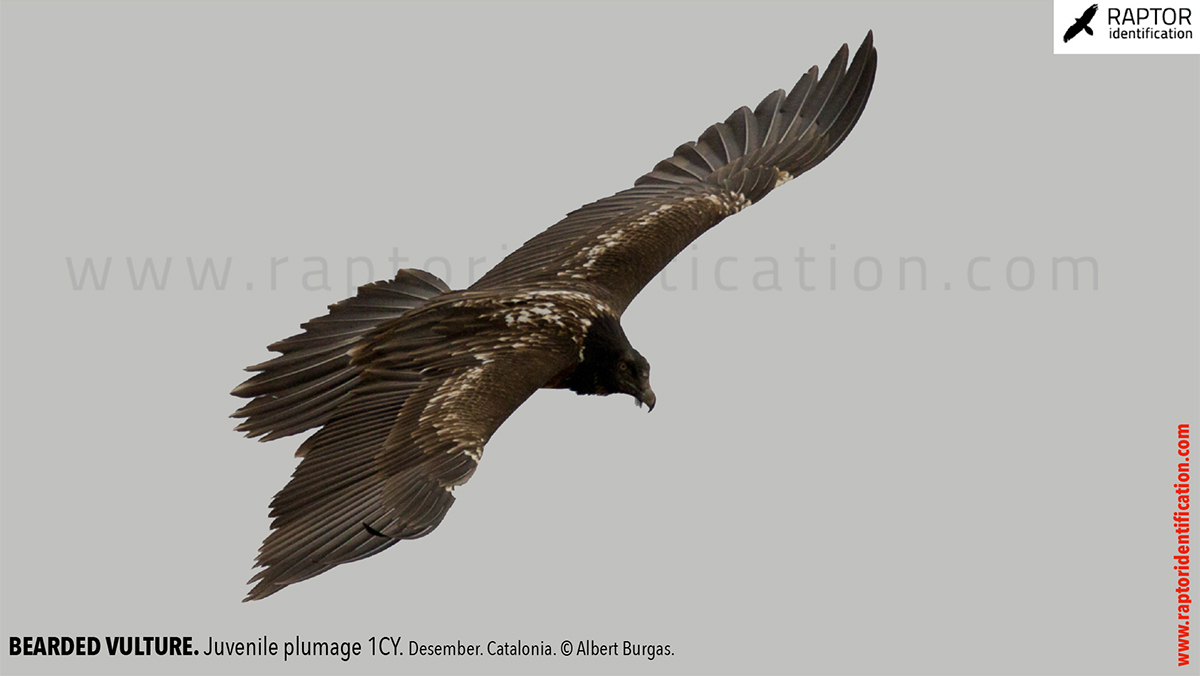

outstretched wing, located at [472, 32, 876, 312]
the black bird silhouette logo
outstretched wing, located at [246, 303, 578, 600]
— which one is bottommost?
outstretched wing, located at [246, 303, 578, 600]

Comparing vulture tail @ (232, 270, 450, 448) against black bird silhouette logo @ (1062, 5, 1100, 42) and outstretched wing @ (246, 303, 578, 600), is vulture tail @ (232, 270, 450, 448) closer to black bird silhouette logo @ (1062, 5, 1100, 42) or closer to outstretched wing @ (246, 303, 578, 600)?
outstretched wing @ (246, 303, 578, 600)

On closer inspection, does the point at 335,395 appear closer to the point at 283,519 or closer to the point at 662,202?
the point at 283,519

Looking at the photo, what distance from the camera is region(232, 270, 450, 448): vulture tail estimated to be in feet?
37.0

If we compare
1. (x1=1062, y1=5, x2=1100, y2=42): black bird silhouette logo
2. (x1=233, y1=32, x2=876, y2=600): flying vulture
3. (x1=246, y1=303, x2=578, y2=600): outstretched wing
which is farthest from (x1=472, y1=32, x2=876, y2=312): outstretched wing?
(x1=1062, y1=5, x2=1100, y2=42): black bird silhouette logo

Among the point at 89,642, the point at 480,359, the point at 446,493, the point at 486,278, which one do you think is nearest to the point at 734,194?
the point at 486,278

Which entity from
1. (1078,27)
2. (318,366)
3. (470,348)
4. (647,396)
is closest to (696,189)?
(647,396)

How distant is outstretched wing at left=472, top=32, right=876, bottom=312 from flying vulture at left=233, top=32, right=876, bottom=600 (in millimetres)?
13

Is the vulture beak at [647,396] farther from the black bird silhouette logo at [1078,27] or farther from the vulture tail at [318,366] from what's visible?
the black bird silhouette logo at [1078,27]

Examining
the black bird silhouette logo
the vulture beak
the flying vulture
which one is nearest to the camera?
the flying vulture

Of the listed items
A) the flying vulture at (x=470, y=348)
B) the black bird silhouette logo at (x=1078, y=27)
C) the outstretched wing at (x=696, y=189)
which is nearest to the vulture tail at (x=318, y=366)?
the flying vulture at (x=470, y=348)

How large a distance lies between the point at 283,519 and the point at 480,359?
1.75 meters

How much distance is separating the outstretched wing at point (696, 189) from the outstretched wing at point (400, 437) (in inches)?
43.2

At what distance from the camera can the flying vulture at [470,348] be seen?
33.4ft

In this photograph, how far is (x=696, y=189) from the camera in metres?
13.2
